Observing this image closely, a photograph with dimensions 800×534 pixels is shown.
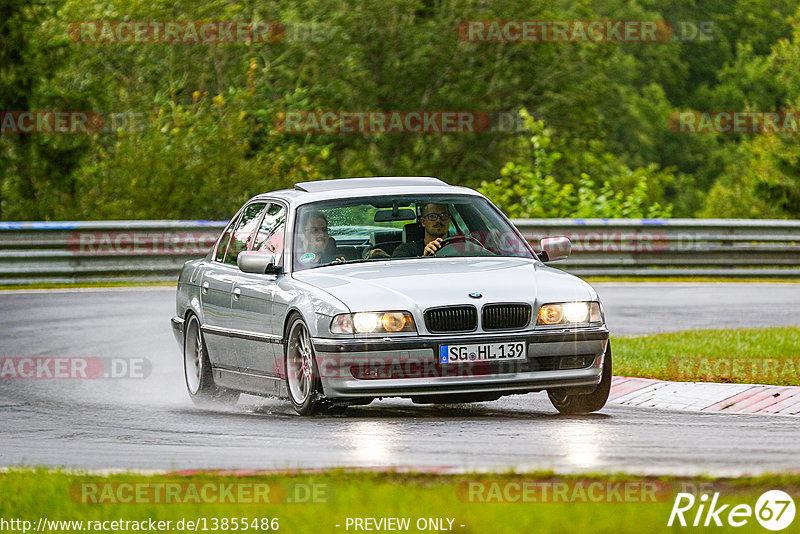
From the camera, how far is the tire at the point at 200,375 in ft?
38.2

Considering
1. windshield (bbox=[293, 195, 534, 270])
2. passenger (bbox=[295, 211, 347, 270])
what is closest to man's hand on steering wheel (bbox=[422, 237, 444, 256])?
windshield (bbox=[293, 195, 534, 270])

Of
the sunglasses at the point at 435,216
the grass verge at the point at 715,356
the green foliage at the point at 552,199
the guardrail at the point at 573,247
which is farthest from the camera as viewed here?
the green foliage at the point at 552,199

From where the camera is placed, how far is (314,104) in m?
41.3

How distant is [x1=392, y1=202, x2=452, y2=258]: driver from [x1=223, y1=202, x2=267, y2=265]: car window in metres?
1.43

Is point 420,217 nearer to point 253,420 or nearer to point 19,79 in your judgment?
point 253,420

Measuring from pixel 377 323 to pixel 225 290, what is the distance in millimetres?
2231

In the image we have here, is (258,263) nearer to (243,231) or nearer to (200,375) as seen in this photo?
(243,231)

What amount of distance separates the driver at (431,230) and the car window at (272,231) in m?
0.85

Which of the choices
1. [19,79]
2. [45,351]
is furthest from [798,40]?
[45,351]

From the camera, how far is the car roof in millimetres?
10953

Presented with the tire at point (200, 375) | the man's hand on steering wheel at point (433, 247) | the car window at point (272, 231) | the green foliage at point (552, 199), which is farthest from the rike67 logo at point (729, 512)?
the green foliage at point (552, 199)

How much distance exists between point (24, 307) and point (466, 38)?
30713 millimetres

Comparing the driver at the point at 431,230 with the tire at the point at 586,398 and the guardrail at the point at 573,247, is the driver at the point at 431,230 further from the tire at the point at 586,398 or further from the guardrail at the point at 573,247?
the guardrail at the point at 573,247

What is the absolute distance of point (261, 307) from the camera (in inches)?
416
